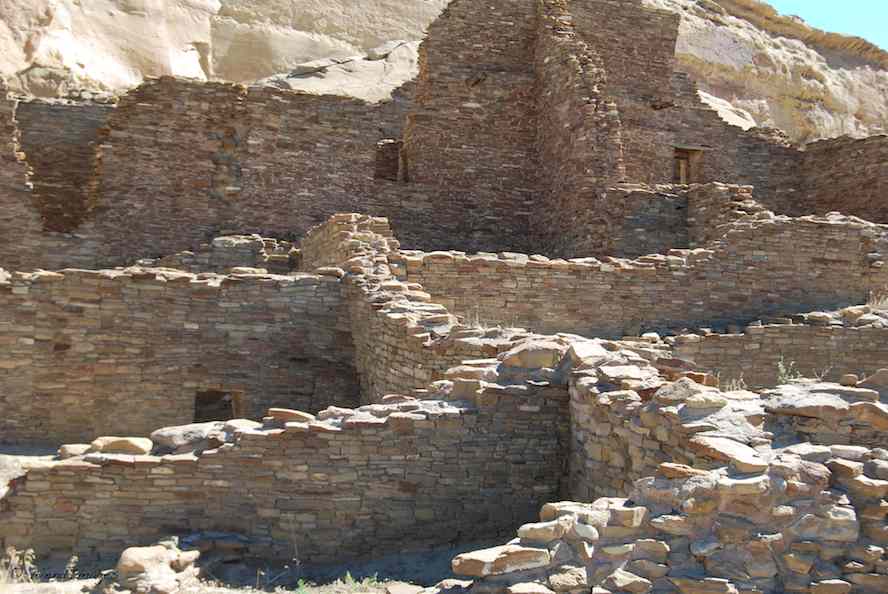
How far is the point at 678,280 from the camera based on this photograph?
10.7 meters

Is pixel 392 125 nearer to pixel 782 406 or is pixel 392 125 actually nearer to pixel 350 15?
pixel 782 406

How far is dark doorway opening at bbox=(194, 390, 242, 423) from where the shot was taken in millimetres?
10977

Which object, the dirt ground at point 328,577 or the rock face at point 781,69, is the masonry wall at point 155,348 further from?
the rock face at point 781,69

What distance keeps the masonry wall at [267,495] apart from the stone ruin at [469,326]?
0.02 metres

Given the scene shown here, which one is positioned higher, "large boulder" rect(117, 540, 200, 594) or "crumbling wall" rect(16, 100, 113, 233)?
"crumbling wall" rect(16, 100, 113, 233)

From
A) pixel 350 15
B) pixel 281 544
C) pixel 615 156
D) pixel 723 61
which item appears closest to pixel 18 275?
pixel 281 544

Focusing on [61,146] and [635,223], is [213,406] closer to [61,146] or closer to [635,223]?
[635,223]

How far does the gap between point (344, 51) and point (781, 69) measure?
16265mm

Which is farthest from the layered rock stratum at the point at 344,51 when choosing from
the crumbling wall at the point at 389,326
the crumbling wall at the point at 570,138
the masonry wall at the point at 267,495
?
the masonry wall at the point at 267,495

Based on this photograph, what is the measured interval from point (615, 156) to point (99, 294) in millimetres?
7602

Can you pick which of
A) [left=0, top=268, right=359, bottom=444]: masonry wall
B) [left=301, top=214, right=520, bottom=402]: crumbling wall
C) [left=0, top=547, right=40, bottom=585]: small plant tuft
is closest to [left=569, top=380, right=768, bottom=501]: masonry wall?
[left=301, top=214, right=520, bottom=402]: crumbling wall

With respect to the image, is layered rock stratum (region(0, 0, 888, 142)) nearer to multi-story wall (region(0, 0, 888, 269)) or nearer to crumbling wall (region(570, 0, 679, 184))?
multi-story wall (region(0, 0, 888, 269))

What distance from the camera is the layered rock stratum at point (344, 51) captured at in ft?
75.2

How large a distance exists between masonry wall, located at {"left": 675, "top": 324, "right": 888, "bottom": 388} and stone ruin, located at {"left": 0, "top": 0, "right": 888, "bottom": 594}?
0.04 meters
